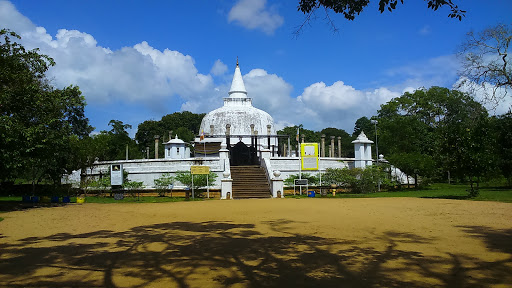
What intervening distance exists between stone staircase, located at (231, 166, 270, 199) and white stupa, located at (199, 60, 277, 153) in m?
11.5

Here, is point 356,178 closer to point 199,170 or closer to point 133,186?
point 199,170

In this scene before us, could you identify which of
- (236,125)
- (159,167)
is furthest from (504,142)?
(236,125)

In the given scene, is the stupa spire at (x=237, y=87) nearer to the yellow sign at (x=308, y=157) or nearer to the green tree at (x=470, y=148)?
the yellow sign at (x=308, y=157)

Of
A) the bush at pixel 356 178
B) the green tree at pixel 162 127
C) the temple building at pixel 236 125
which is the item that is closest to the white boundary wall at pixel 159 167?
the bush at pixel 356 178

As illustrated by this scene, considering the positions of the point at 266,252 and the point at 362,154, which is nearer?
the point at 266,252

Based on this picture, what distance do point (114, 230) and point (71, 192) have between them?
19.8 m

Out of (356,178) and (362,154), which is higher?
(362,154)

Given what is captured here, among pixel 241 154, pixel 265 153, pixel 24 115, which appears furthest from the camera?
pixel 241 154

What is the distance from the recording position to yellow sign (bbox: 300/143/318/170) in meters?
25.8

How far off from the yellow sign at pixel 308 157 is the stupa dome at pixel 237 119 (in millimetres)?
13900

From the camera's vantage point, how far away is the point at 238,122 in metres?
42.3

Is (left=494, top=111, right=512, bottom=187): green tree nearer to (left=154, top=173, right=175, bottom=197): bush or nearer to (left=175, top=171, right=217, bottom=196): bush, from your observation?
(left=175, top=171, right=217, bottom=196): bush

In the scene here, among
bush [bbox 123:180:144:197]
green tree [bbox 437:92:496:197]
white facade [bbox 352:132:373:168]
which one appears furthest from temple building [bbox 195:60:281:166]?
green tree [bbox 437:92:496:197]

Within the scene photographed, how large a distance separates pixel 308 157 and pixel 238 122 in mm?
17424
